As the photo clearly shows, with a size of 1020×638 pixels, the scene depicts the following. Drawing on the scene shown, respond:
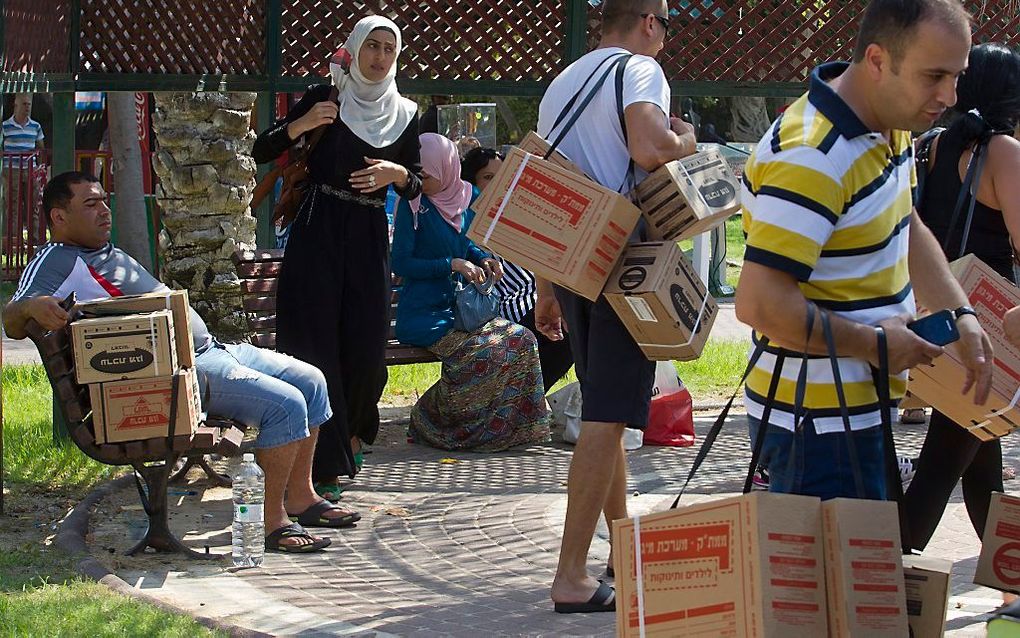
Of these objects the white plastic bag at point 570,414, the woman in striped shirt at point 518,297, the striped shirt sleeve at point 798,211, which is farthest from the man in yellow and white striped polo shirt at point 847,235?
the woman in striped shirt at point 518,297

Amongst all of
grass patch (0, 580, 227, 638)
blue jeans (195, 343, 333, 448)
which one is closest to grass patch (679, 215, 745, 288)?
blue jeans (195, 343, 333, 448)

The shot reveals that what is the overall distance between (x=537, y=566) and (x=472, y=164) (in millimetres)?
3387

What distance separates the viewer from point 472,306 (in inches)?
314

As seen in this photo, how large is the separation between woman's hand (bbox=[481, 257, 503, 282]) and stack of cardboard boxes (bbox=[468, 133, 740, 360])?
3.23 m

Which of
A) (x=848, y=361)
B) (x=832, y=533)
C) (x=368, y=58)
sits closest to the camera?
(x=832, y=533)

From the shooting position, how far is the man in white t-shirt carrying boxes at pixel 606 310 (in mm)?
4910

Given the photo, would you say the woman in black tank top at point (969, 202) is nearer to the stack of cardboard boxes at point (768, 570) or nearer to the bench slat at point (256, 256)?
the stack of cardboard boxes at point (768, 570)

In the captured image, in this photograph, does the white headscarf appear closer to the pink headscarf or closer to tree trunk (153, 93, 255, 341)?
the pink headscarf

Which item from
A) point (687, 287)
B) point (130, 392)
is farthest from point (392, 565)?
point (687, 287)

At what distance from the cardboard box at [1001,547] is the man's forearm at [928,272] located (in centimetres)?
85

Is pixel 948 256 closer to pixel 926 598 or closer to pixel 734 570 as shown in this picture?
pixel 926 598

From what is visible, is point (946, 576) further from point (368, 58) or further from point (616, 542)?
point (368, 58)

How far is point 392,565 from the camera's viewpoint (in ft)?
19.1

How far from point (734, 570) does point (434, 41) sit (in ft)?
20.3
